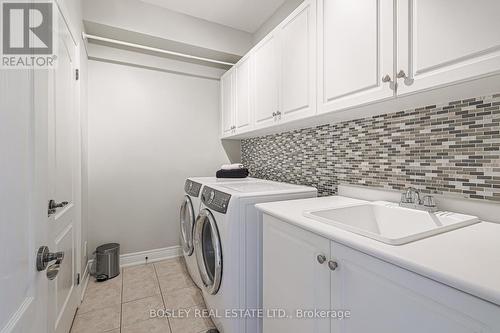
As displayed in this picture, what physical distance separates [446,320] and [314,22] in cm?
151

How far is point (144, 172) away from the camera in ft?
8.45

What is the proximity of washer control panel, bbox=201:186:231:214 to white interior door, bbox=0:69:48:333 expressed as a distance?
0.85 metres

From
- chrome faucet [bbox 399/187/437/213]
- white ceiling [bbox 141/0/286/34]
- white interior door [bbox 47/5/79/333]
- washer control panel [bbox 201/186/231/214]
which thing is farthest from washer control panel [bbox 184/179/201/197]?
white ceiling [bbox 141/0/286/34]

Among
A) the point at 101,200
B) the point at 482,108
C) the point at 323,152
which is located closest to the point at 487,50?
the point at 482,108

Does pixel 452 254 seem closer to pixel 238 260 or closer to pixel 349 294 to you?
pixel 349 294

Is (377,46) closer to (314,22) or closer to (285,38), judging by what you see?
(314,22)

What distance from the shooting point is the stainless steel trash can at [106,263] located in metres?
2.17

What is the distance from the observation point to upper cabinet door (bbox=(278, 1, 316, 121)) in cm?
141

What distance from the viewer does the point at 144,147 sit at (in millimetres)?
2564

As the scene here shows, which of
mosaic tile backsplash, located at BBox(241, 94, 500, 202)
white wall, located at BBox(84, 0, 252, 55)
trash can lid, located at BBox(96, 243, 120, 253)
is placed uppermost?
white wall, located at BBox(84, 0, 252, 55)

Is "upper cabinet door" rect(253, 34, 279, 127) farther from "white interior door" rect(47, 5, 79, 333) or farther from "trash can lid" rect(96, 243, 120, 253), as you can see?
"trash can lid" rect(96, 243, 120, 253)

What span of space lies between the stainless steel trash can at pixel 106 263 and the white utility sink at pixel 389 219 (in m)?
2.11

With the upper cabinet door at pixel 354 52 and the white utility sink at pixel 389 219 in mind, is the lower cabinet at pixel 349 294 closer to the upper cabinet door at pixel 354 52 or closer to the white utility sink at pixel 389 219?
the white utility sink at pixel 389 219

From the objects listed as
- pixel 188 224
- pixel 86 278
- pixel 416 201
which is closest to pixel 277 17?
pixel 416 201
